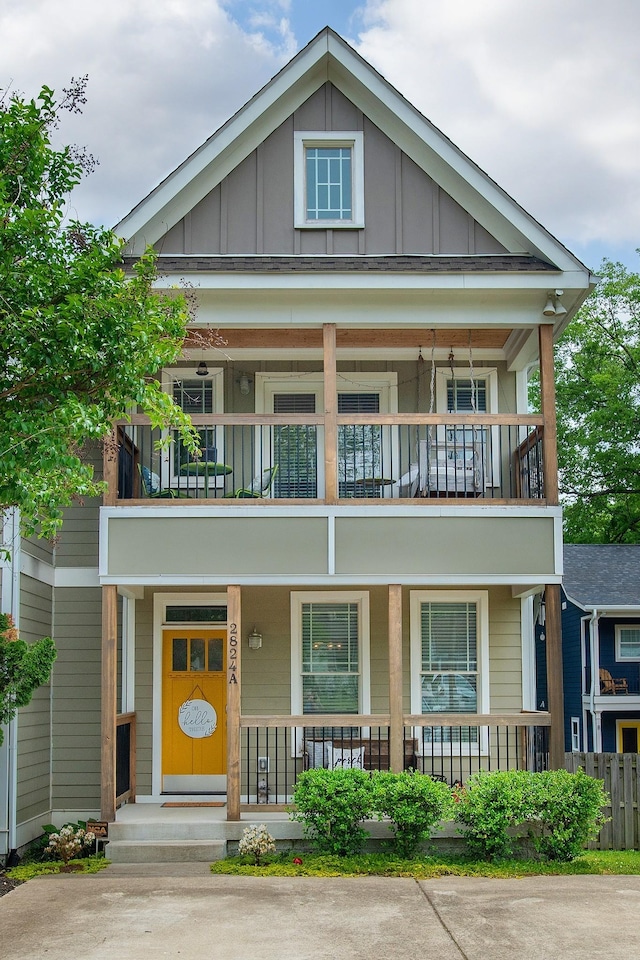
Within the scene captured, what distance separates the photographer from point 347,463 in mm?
13219

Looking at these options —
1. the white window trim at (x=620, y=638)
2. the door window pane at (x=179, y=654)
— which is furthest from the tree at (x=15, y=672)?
the white window trim at (x=620, y=638)

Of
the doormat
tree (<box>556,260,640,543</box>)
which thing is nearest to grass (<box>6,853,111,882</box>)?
the doormat

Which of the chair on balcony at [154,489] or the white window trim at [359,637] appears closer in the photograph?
the chair on balcony at [154,489]

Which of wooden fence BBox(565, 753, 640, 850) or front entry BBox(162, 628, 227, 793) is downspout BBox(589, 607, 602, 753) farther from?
front entry BBox(162, 628, 227, 793)

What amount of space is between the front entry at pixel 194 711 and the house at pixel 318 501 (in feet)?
0.09

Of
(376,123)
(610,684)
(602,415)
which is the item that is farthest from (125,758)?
(602,415)

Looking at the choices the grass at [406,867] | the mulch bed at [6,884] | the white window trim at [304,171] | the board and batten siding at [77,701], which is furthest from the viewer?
the board and batten siding at [77,701]

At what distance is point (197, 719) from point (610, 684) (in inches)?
445

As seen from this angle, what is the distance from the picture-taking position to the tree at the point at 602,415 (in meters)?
26.9

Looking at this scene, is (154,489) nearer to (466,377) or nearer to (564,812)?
(466,377)

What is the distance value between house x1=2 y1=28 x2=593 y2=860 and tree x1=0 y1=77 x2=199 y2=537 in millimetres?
2398

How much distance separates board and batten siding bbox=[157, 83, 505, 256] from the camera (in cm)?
1200

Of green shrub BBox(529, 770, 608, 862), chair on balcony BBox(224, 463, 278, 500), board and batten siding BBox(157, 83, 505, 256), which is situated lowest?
green shrub BBox(529, 770, 608, 862)

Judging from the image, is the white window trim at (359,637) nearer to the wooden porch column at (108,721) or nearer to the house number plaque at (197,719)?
the house number plaque at (197,719)
